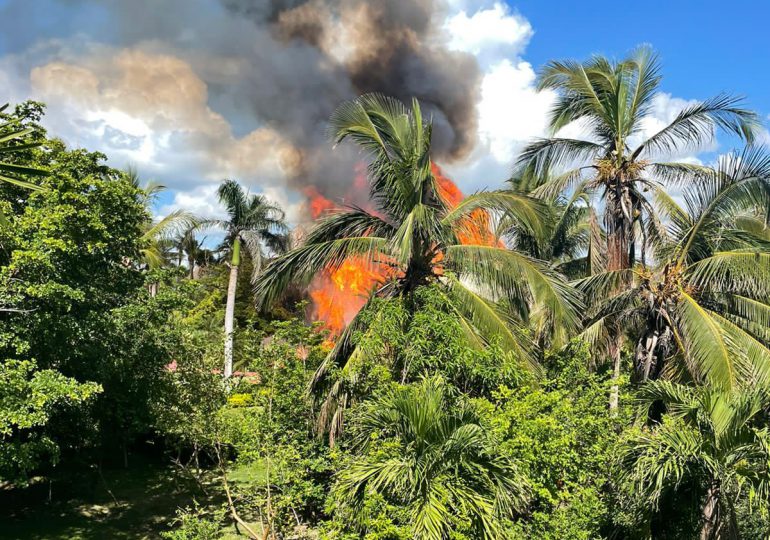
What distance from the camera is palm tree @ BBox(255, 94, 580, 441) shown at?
27.2 ft

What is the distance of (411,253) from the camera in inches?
341

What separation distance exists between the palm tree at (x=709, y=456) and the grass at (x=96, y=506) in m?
9.41

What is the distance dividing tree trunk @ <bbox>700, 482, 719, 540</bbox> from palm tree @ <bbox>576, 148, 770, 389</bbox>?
73.2 inches

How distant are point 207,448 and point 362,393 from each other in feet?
18.5

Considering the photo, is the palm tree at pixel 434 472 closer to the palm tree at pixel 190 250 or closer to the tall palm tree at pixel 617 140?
the tall palm tree at pixel 617 140

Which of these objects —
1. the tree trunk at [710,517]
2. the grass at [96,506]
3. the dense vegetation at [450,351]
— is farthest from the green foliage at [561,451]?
the grass at [96,506]

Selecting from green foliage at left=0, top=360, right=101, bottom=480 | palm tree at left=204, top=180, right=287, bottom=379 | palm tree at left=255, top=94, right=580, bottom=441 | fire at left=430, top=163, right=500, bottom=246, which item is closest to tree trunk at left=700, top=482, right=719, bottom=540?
palm tree at left=255, top=94, right=580, bottom=441

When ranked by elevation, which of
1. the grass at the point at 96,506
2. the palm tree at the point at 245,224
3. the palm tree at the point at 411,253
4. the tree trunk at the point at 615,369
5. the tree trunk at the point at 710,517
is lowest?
the grass at the point at 96,506

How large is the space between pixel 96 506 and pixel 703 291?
1408 centimetres

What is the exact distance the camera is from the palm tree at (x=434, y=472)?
534cm

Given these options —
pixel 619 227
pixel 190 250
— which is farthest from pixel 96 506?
pixel 190 250

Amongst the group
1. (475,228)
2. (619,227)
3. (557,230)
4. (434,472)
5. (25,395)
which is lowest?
(434,472)

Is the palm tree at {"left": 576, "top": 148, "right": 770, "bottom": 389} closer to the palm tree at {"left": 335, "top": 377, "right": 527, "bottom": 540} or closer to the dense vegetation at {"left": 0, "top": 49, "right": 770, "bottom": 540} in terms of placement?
the dense vegetation at {"left": 0, "top": 49, "right": 770, "bottom": 540}

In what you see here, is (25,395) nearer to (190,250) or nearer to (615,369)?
(615,369)
